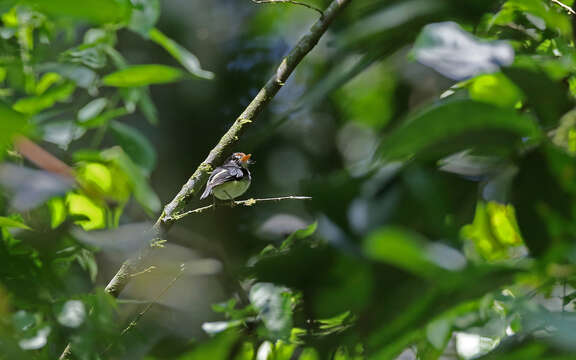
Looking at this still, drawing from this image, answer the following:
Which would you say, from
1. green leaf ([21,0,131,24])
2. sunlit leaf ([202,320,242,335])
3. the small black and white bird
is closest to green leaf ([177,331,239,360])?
green leaf ([21,0,131,24])

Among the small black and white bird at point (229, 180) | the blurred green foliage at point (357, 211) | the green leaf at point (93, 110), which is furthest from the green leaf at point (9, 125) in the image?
the small black and white bird at point (229, 180)

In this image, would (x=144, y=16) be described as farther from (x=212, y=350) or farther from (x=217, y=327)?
(x=212, y=350)

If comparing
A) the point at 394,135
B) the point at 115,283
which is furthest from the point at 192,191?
the point at 394,135

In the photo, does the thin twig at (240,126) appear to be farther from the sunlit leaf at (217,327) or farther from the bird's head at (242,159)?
the bird's head at (242,159)

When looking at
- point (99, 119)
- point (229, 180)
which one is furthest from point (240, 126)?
point (229, 180)

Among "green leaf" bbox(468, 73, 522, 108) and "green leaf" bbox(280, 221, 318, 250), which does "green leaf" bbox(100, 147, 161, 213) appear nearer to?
"green leaf" bbox(280, 221, 318, 250)

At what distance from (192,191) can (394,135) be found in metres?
0.31

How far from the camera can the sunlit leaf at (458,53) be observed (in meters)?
0.27

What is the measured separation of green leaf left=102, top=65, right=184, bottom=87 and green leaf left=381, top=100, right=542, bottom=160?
6.6 inches

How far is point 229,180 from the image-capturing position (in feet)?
3.11

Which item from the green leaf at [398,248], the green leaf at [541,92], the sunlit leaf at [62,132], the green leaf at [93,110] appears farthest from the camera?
the green leaf at [93,110]

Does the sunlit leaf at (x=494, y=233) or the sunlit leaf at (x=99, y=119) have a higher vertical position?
the sunlit leaf at (x=99, y=119)

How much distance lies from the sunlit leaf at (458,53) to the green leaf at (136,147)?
1.03 feet

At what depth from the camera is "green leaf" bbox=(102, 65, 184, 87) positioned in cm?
32
